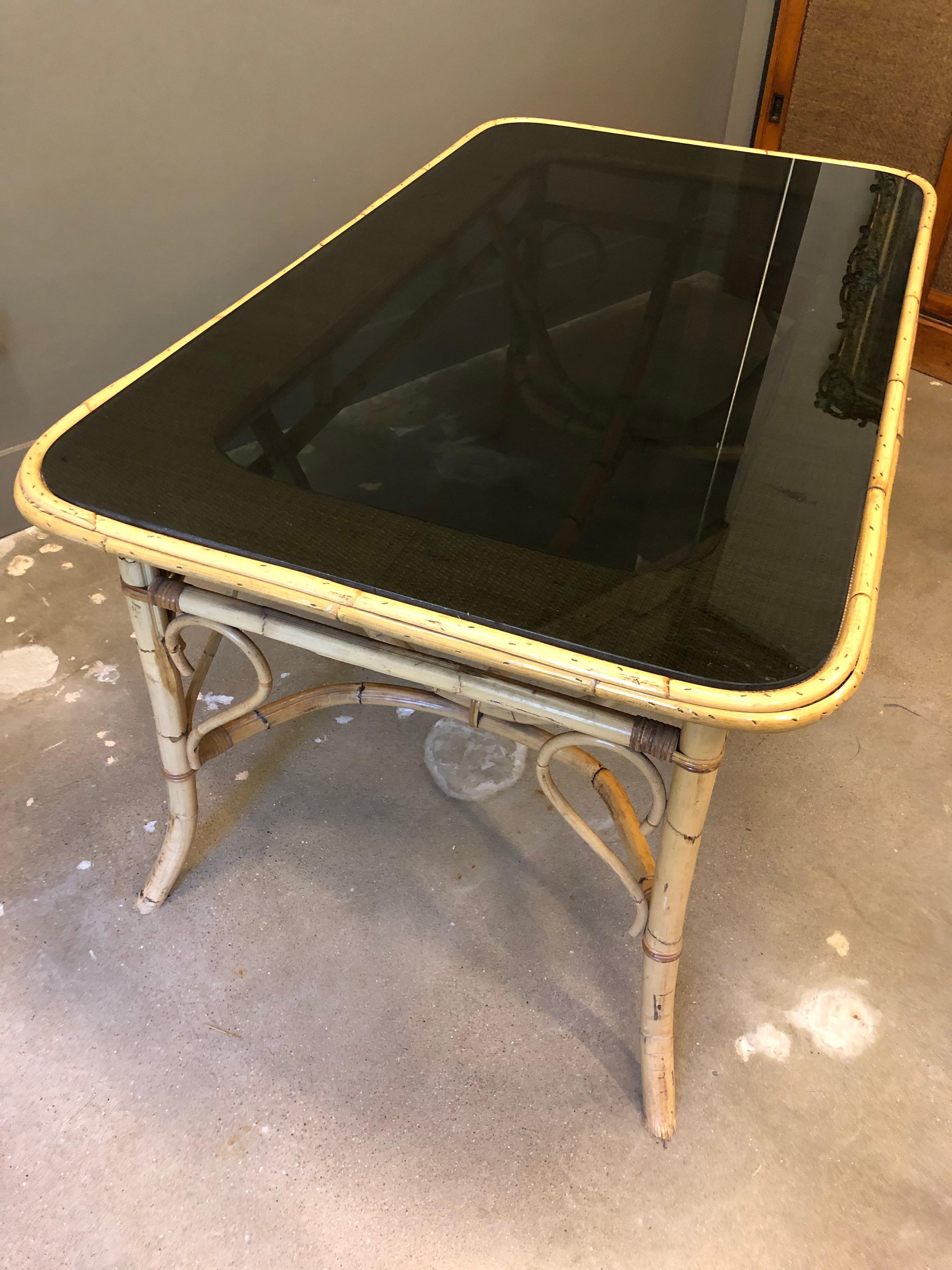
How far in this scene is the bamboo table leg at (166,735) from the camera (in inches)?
36.0

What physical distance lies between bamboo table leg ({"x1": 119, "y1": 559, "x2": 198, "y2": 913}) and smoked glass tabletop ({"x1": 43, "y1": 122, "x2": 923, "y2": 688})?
16 centimetres

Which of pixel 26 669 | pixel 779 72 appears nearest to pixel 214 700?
pixel 26 669

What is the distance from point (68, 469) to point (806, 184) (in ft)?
3.97

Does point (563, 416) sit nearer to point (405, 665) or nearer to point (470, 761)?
point (405, 665)

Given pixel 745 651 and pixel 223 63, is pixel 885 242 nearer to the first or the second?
pixel 745 651

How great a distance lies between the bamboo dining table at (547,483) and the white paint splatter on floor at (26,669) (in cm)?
42

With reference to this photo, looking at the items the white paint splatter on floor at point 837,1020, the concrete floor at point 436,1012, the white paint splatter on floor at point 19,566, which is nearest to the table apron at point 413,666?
the concrete floor at point 436,1012

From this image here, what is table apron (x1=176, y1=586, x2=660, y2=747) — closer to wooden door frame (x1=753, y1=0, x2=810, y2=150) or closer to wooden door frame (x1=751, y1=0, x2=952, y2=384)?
wooden door frame (x1=751, y1=0, x2=952, y2=384)

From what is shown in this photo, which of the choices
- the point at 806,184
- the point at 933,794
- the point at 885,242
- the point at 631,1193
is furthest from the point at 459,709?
the point at 806,184

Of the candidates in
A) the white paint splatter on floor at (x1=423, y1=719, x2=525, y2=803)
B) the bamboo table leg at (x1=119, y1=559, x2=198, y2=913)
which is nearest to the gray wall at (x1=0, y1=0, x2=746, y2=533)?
the bamboo table leg at (x1=119, y1=559, x2=198, y2=913)

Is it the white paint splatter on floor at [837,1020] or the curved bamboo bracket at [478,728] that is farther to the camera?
the white paint splatter on floor at [837,1020]

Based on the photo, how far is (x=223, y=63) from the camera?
1592 millimetres

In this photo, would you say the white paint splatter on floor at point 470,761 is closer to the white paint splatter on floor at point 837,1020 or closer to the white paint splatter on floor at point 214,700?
the white paint splatter on floor at point 214,700

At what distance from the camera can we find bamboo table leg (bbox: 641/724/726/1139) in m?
0.76
